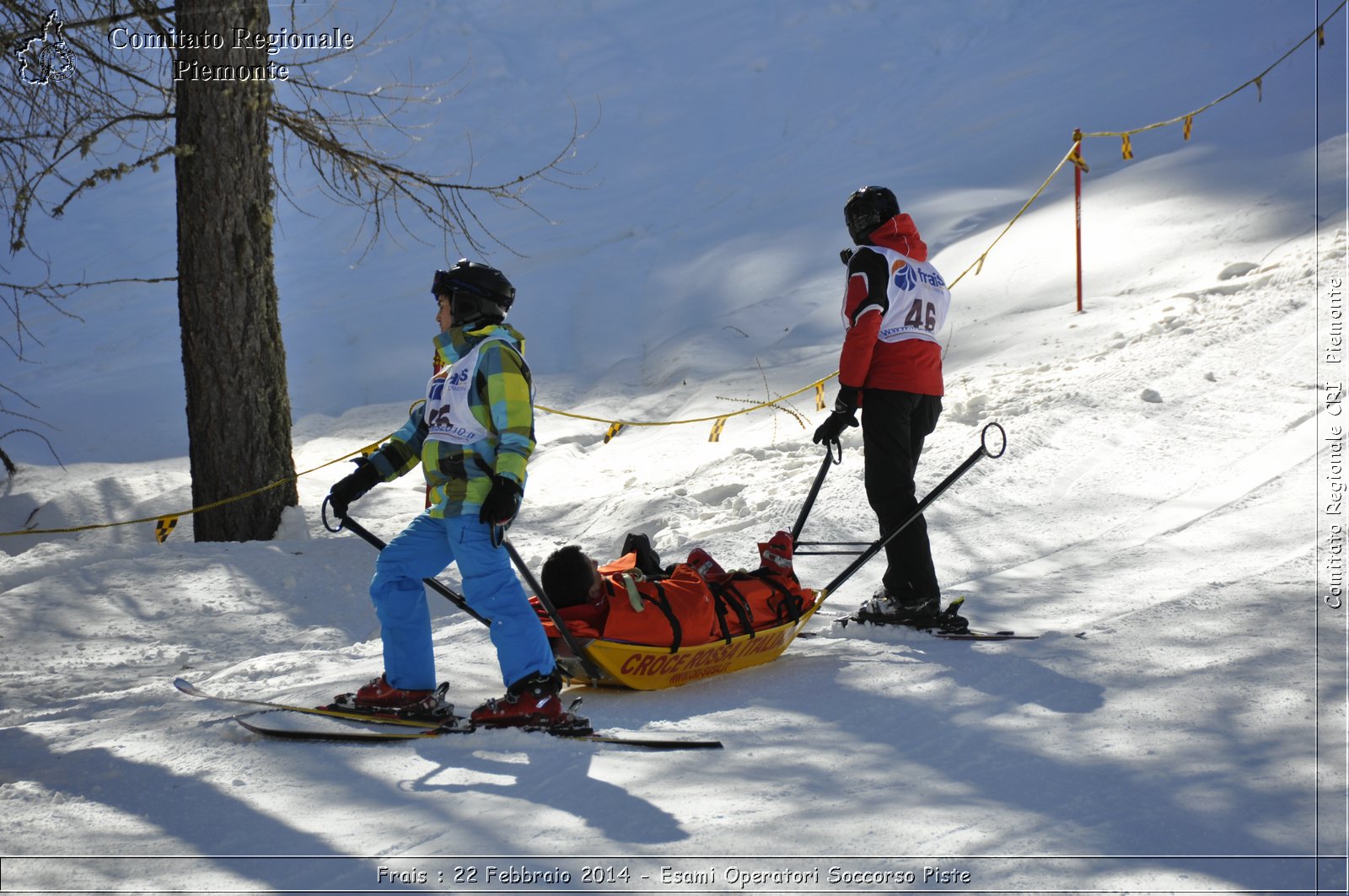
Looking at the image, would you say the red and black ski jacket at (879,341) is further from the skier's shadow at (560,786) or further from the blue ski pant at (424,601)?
the skier's shadow at (560,786)

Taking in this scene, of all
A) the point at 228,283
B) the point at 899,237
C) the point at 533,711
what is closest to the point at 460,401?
the point at 533,711

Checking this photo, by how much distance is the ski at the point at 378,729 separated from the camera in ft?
11.4

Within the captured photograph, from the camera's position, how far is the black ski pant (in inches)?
189

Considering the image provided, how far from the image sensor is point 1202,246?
10.5 metres

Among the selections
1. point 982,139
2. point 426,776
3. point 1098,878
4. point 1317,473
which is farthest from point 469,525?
point 982,139

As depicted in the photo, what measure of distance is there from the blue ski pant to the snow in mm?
344

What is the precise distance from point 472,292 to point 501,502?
81 centimetres

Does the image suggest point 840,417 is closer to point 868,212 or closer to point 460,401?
point 868,212

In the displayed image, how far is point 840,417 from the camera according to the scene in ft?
15.0

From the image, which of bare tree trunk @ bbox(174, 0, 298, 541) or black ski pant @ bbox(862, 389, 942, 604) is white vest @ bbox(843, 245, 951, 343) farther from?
bare tree trunk @ bbox(174, 0, 298, 541)

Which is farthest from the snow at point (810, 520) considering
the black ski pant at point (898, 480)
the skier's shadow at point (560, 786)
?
the black ski pant at point (898, 480)

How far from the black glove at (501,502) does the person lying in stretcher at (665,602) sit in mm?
655

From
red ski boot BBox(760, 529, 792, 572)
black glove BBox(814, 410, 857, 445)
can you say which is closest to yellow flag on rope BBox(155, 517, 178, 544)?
red ski boot BBox(760, 529, 792, 572)

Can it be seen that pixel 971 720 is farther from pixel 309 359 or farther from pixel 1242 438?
pixel 309 359
